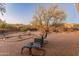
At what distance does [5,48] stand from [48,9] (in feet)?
1.67

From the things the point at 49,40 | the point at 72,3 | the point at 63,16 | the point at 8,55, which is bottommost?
the point at 8,55

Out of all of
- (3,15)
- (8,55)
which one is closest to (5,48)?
(8,55)

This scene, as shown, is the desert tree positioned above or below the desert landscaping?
→ above

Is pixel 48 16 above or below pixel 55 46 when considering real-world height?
above

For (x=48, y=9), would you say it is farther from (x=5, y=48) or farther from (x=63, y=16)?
(x=5, y=48)

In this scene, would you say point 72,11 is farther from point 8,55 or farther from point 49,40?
point 8,55

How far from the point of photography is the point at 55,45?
141 cm

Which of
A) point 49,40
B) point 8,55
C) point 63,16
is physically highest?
point 63,16

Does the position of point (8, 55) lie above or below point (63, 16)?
below

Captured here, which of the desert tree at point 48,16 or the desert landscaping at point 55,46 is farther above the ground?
the desert tree at point 48,16

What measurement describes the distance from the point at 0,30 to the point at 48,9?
1.51 ft

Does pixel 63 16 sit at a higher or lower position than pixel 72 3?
lower

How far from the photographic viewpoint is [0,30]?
1395mm

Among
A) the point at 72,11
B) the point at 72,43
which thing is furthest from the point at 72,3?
the point at 72,43
